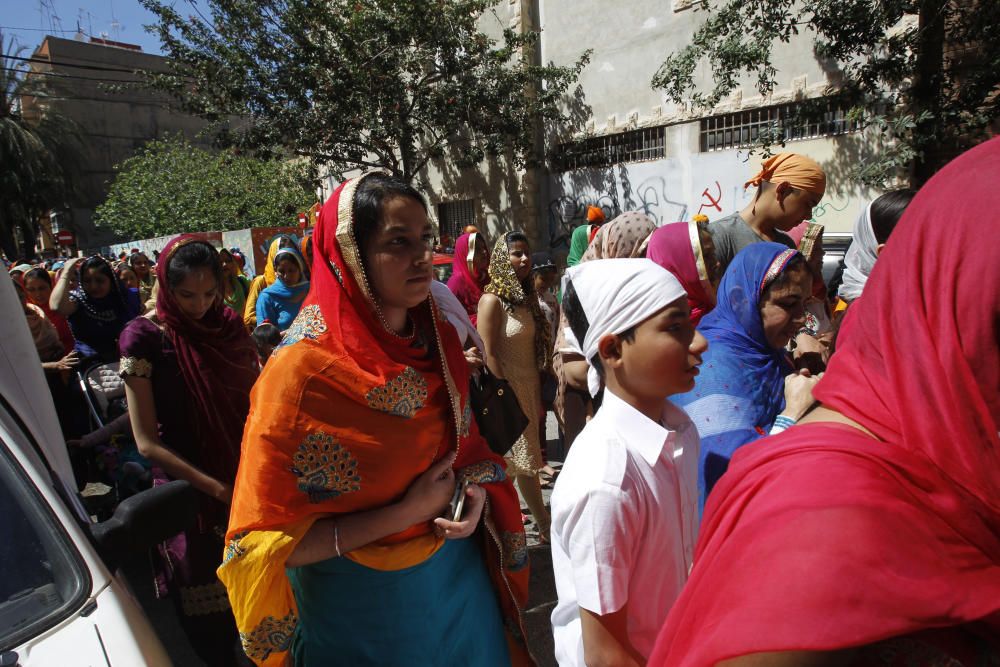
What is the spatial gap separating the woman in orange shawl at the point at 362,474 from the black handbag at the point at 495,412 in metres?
0.15

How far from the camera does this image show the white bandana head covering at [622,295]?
1.51 meters

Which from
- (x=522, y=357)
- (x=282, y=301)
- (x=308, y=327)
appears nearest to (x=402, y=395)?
(x=308, y=327)

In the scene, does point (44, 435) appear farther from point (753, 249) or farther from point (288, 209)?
point (288, 209)

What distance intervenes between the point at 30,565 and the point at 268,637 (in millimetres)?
602

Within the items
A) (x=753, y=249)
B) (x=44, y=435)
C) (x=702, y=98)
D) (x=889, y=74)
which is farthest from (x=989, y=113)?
(x=44, y=435)

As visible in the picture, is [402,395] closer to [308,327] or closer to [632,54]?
[308,327]

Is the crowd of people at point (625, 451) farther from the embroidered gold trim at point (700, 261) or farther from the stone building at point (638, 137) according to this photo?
the stone building at point (638, 137)

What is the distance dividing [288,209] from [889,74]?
18128 mm

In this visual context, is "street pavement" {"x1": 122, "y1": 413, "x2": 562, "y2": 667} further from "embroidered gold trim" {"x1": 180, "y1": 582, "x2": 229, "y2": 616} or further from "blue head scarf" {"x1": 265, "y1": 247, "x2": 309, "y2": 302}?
"blue head scarf" {"x1": 265, "y1": 247, "x2": 309, "y2": 302}

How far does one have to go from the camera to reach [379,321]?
1.73 meters

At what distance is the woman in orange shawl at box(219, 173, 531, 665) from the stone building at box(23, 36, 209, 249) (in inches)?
1607

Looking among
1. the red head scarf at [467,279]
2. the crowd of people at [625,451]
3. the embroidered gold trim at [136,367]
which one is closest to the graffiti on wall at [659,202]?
the red head scarf at [467,279]

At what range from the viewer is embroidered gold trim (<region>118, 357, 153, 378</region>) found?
243 cm

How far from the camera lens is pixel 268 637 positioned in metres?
1.59
